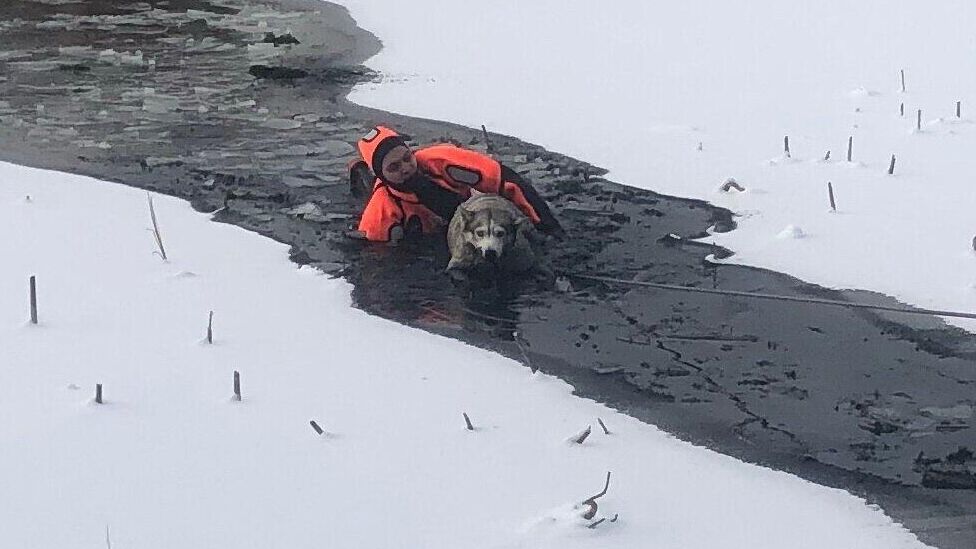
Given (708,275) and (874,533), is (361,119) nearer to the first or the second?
(708,275)

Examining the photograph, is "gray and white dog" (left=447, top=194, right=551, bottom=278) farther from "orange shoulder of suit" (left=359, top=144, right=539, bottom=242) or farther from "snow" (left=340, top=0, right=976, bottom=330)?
"snow" (left=340, top=0, right=976, bottom=330)

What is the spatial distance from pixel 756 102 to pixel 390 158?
4.58 meters

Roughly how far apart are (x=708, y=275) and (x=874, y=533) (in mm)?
2901

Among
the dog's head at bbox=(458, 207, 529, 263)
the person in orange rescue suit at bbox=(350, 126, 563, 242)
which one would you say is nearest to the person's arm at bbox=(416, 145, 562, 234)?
the person in orange rescue suit at bbox=(350, 126, 563, 242)

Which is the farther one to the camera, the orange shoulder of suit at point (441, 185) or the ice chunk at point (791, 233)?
the orange shoulder of suit at point (441, 185)

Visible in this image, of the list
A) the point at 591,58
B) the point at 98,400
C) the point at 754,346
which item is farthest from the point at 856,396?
the point at 591,58

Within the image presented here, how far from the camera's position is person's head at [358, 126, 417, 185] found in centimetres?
750

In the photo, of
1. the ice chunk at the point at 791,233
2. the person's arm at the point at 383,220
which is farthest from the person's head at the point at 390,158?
the ice chunk at the point at 791,233

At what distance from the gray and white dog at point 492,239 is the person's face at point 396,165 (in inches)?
21.8

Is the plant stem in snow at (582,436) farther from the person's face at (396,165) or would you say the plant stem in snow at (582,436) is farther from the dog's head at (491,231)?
the person's face at (396,165)

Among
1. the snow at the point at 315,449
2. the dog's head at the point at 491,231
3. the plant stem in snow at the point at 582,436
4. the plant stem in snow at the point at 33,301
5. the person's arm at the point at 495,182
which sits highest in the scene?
the person's arm at the point at 495,182

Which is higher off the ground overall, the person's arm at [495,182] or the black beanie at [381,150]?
the black beanie at [381,150]

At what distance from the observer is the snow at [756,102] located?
23.9ft

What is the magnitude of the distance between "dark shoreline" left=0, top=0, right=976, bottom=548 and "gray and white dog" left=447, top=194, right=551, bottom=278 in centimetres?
20
